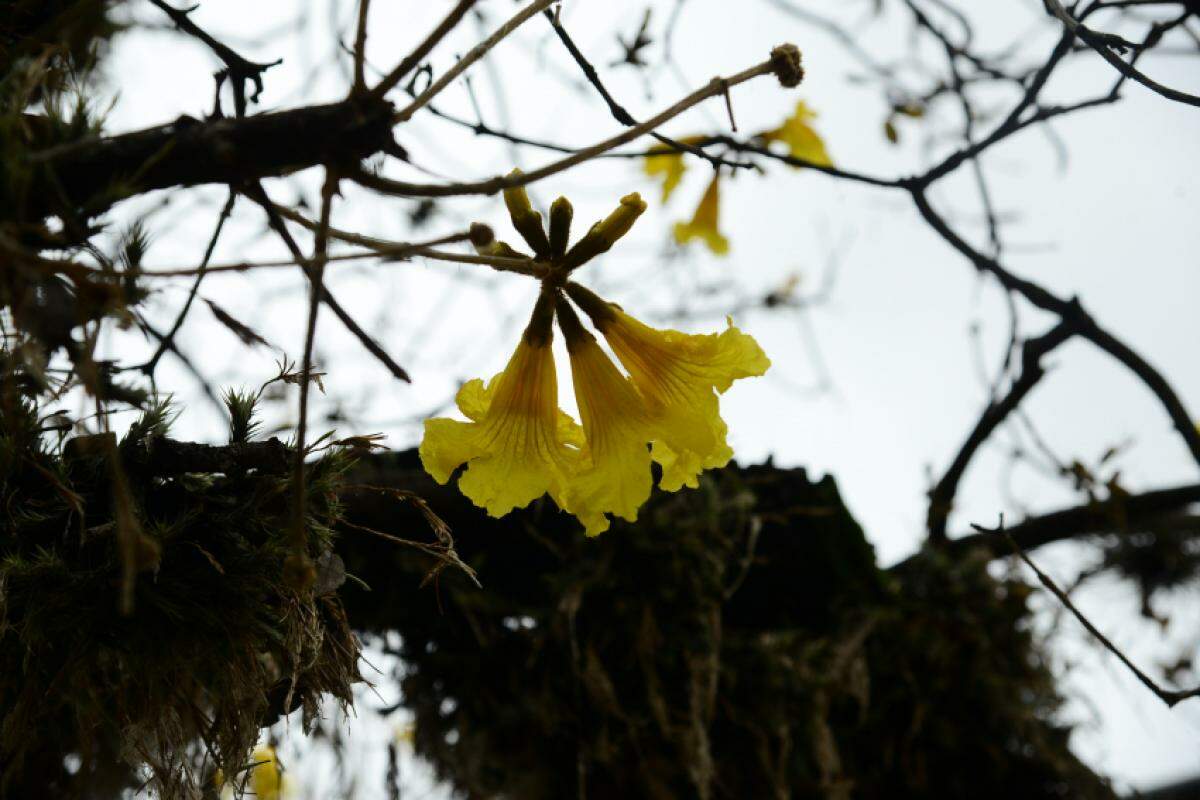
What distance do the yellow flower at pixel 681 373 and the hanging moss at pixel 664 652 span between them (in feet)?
1.76

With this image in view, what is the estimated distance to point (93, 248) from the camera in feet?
2.67

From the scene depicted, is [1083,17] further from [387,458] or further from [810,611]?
[387,458]

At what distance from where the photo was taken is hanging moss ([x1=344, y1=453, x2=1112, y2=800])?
1621 mm

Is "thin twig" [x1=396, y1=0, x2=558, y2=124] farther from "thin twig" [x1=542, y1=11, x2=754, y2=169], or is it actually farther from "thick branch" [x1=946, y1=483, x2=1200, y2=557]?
"thick branch" [x1=946, y1=483, x2=1200, y2=557]

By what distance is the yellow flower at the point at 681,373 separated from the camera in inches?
41.7

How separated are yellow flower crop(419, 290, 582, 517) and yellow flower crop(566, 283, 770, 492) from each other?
3.0 inches

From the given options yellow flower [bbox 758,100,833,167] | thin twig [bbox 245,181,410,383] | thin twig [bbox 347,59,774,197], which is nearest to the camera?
thin twig [bbox 347,59,774,197]

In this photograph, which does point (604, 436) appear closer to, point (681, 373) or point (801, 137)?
point (681, 373)

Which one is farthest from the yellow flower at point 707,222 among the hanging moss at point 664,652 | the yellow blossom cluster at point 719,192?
the hanging moss at point 664,652

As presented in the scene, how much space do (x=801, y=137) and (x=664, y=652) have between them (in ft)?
3.59

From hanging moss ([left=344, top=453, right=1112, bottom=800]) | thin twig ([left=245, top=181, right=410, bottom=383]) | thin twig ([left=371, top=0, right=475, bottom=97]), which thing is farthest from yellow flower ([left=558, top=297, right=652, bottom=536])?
hanging moss ([left=344, top=453, right=1112, bottom=800])

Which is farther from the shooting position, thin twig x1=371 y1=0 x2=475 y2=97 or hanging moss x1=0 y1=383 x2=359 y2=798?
hanging moss x1=0 y1=383 x2=359 y2=798

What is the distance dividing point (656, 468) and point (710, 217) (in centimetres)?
56

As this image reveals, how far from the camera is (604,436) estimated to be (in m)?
1.07
